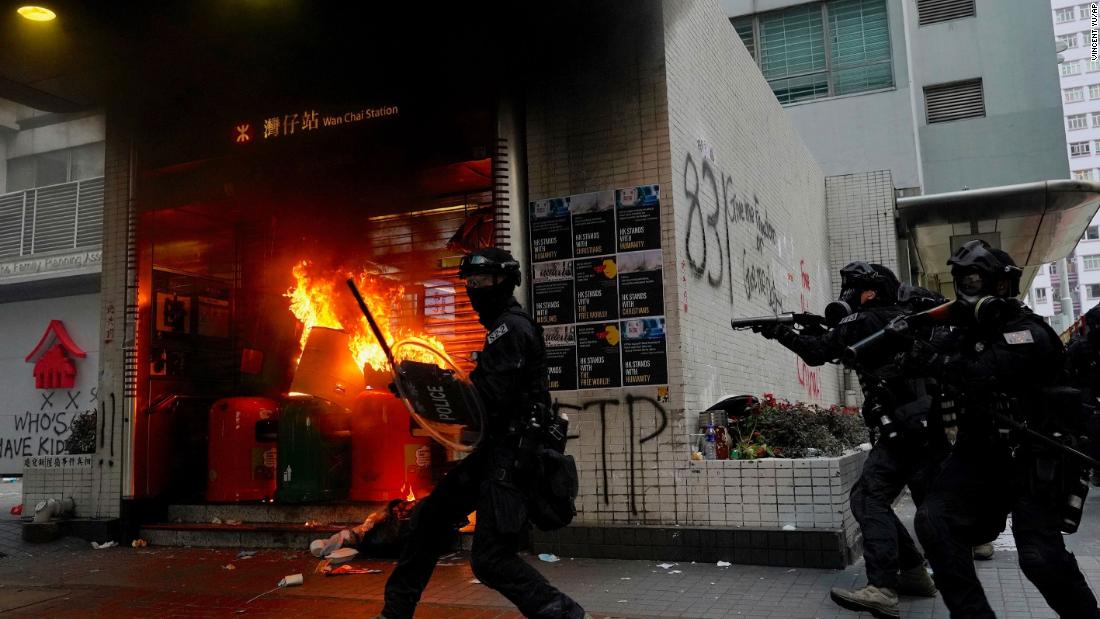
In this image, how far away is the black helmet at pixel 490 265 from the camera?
14.6 ft

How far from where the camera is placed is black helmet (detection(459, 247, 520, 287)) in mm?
4438

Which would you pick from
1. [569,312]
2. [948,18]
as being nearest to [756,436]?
[569,312]

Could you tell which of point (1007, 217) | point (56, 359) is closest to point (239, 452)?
point (56, 359)

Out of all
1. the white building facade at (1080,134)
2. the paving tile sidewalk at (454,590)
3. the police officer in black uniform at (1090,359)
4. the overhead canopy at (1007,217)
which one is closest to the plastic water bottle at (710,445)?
the paving tile sidewalk at (454,590)

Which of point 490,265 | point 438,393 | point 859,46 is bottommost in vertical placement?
point 438,393

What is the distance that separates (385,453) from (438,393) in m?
4.76

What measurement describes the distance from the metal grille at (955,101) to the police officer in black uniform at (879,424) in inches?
723

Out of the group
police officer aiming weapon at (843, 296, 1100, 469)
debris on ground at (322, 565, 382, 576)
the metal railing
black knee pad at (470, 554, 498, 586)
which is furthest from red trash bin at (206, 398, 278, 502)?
the metal railing

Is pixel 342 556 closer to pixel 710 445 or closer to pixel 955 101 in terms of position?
pixel 710 445

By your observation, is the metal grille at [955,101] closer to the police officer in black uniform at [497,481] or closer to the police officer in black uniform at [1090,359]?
the police officer in black uniform at [1090,359]

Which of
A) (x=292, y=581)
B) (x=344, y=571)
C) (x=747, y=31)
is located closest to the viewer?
(x=292, y=581)

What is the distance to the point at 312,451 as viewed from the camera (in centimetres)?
882

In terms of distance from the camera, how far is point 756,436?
7.23m

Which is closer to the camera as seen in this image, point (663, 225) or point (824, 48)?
point (663, 225)
